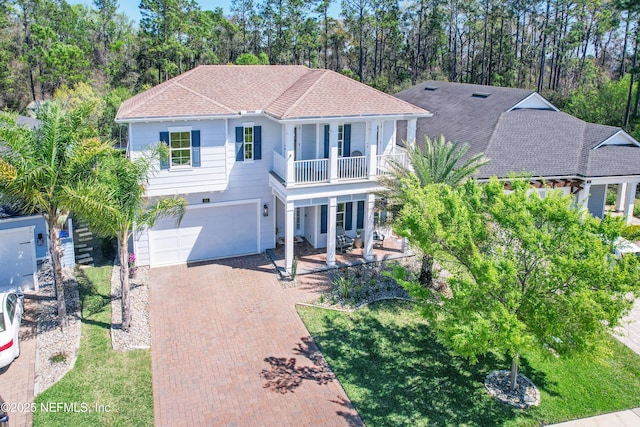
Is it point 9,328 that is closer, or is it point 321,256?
point 9,328

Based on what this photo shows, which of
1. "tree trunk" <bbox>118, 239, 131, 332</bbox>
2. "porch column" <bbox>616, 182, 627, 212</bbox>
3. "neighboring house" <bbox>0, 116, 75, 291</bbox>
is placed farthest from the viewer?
"porch column" <bbox>616, 182, 627, 212</bbox>

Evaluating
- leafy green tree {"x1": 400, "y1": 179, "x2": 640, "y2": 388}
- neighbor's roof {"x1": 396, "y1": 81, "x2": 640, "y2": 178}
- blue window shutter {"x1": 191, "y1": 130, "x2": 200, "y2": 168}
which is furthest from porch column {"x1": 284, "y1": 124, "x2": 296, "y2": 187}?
neighbor's roof {"x1": 396, "y1": 81, "x2": 640, "y2": 178}

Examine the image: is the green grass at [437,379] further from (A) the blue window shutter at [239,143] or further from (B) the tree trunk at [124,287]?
(A) the blue window shutter at [239,143]

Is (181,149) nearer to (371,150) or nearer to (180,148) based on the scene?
(180,148)

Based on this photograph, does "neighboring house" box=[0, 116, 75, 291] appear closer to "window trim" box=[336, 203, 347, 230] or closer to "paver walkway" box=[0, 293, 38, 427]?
"paver walkway" box=[0, 293, 38, 427]

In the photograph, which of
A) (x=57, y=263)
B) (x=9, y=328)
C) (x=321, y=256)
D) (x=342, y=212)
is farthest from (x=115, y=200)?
(x=342, y=212)
